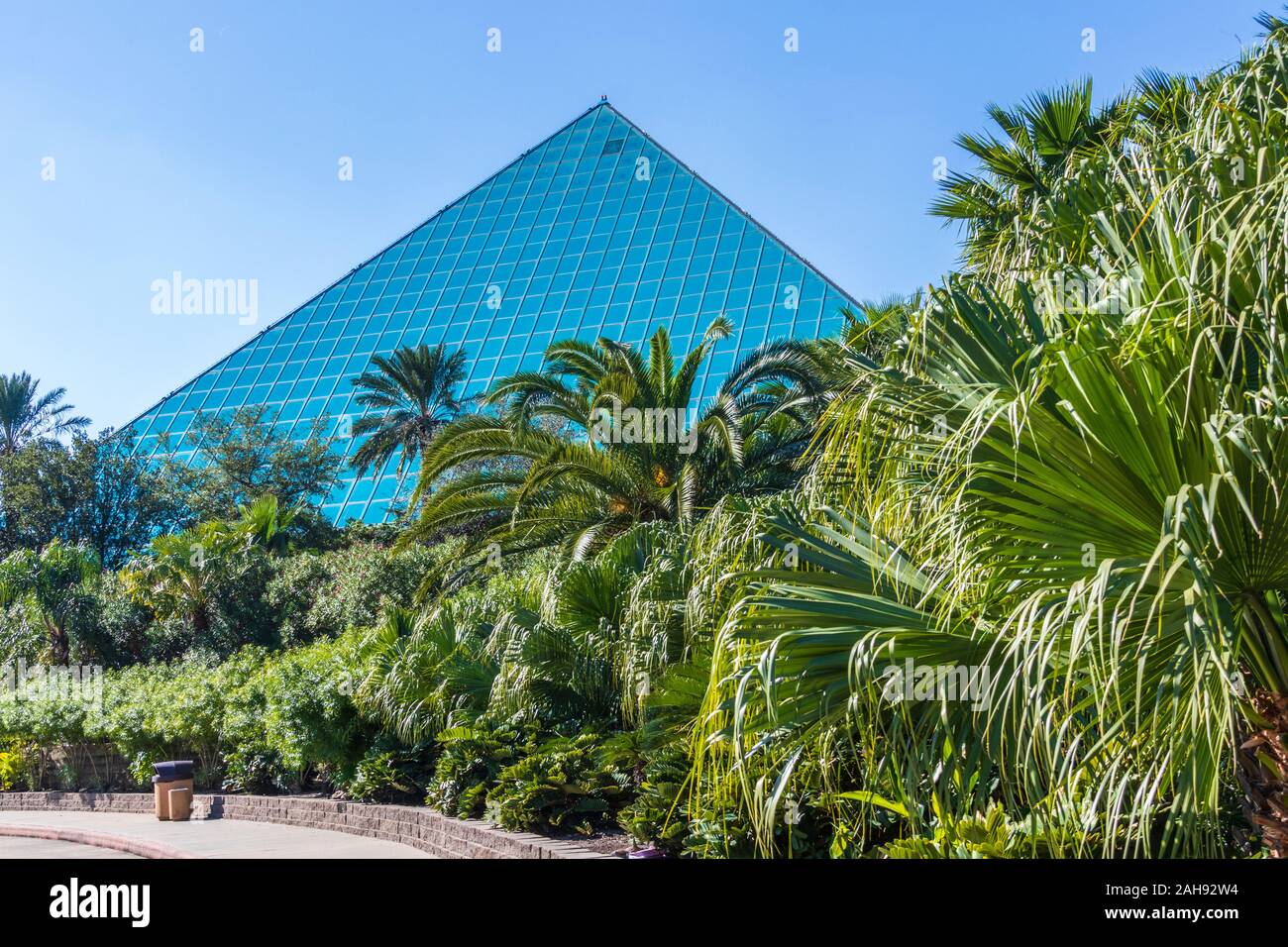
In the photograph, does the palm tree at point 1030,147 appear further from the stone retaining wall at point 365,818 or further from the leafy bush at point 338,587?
the leafy bush at point 338,587

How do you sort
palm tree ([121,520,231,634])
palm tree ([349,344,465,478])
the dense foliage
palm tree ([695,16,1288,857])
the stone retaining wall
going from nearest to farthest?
1. palm tree ([695,16,1288,857])
2. the dense foliage
3. the stone retaining wall
4. palm tree ([121,520,231,634])
5. palm tree ([349,344,465,478])

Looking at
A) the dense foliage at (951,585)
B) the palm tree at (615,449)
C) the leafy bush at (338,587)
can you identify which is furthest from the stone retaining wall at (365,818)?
the leafy bush at (338,587)

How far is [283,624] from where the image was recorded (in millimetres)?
24516

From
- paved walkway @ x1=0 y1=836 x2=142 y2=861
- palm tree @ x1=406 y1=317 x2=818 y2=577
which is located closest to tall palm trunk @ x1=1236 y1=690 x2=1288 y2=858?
palm tree @ x1=406 y1=317 x2=818 y2=577

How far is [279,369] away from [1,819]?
39.1 m

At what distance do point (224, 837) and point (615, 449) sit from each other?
22.4 ft

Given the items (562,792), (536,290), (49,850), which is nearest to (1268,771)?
(562,792)

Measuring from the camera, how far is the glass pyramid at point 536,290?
46.0 m

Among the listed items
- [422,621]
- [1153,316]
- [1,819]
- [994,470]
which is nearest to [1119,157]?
[1153,316]

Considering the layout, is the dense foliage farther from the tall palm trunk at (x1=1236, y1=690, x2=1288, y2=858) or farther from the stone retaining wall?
the stone retaining wall

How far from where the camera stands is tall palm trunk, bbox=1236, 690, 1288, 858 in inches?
154

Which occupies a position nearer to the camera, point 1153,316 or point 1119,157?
point 1153,316

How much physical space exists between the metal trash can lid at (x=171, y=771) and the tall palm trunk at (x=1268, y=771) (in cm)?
1409
